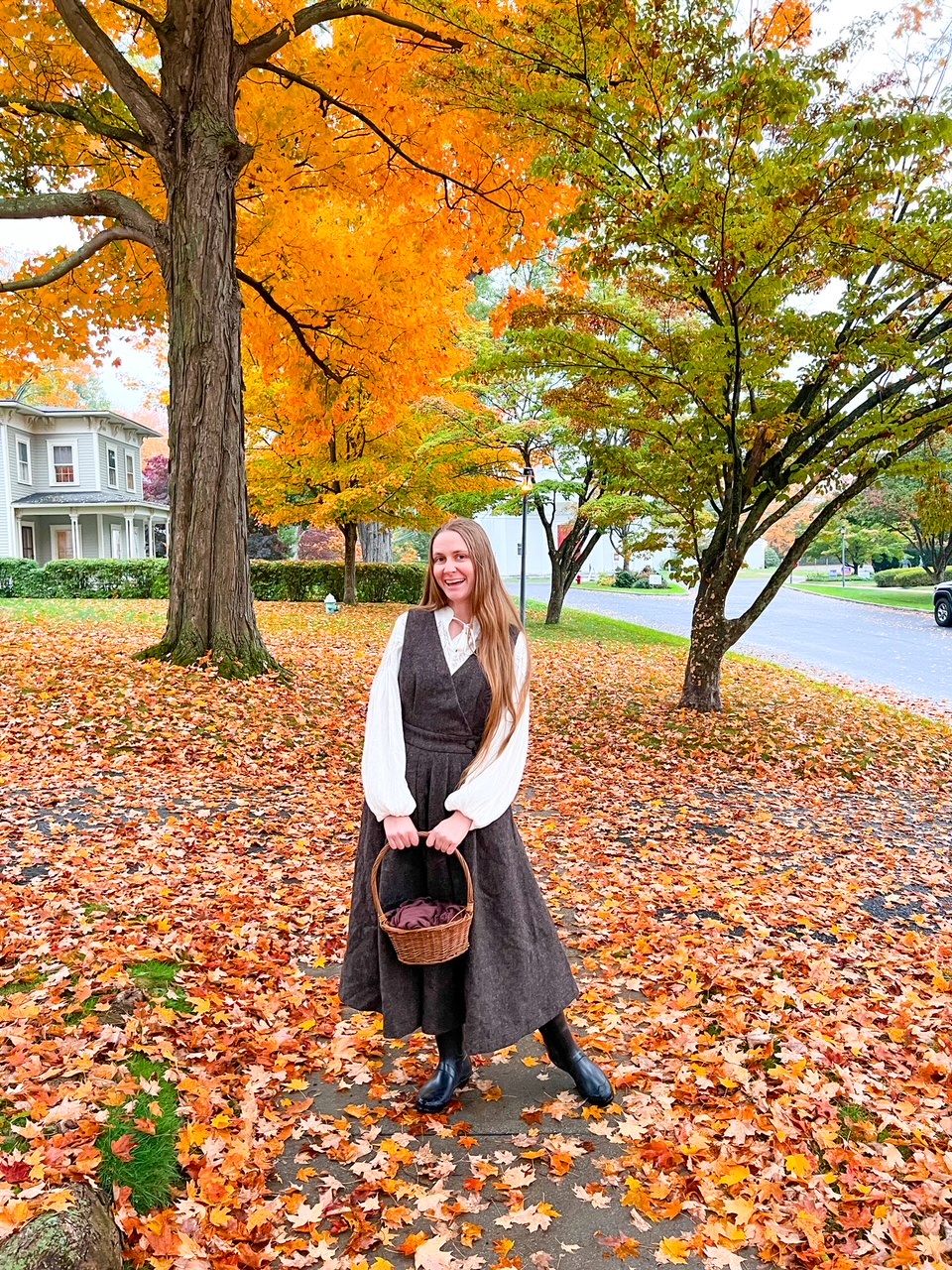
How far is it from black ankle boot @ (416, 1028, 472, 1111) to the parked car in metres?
22.0

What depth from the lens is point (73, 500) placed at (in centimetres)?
2956

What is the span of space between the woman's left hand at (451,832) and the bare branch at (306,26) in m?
8.46

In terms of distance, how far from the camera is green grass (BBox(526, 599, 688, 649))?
17.8 metres

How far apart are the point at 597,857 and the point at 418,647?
3.36m

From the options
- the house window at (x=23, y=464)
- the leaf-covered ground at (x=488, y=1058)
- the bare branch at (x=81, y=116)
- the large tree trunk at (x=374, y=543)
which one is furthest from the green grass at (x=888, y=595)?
the house window at (x=23, y=464)

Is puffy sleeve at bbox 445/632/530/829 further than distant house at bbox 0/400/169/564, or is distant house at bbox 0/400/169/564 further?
distant house at bbox 0/400/169/564

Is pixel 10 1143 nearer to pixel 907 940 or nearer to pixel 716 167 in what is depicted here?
pixel 907 940

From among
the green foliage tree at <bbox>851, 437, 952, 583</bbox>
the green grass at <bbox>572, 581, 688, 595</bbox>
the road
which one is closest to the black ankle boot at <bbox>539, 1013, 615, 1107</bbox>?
the road

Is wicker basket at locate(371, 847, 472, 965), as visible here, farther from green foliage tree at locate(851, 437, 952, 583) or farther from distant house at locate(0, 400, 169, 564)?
distant house at locate(0, 400, 169, 564)

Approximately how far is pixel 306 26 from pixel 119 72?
6.77 feet

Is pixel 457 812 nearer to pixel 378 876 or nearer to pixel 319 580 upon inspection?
pixel 378 876

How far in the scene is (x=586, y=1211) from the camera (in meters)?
2.42

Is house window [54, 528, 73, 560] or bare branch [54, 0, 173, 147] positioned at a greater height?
bare branch [54, 0, 173, 147]

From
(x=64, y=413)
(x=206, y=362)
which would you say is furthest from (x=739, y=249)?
(x=64, y=413)
